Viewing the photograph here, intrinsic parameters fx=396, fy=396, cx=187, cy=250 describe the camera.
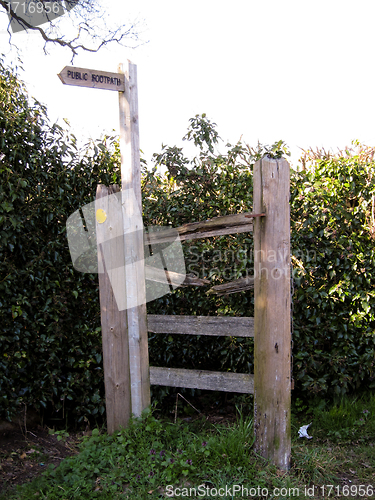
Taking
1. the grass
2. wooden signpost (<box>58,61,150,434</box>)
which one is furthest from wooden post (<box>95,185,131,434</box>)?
the grass

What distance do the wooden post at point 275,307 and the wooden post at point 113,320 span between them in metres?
1.19

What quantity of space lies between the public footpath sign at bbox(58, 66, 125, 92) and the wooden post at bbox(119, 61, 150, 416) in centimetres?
8

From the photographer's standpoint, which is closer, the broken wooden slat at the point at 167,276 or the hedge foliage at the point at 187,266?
the broken wooden slat at the point at 167,276

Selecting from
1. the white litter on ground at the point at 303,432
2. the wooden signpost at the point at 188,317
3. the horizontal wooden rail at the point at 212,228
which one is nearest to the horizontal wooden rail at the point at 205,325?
the wooden signpost at the point at 188,317

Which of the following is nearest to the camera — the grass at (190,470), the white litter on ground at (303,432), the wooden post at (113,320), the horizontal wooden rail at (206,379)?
the grass at (190,470)

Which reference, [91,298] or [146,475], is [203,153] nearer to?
[91,298]

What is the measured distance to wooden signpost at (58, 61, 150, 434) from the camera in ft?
10.8

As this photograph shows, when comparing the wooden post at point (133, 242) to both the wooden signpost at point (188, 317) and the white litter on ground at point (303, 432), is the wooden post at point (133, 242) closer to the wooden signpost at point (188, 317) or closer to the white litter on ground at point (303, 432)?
the wooden signpost at point (188, 317)

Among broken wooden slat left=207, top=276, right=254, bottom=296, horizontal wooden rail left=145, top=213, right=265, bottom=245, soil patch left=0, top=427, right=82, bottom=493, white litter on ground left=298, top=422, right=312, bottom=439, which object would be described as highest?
horizontal wooden rail left=145, top=213, right=265, bottom=245

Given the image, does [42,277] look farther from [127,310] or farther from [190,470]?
[190,470]

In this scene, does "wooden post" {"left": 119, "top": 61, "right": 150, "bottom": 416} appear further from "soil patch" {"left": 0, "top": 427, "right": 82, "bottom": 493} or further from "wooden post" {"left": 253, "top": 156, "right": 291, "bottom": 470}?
"wooden post" {"left": 253, "top": 156, "right": 291, "bottom": 470}

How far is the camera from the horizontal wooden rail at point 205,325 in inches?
123

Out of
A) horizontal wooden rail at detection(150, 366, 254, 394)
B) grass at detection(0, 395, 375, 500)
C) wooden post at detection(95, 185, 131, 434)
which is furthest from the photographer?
wooden post at detection(95, 185, 131, 434)

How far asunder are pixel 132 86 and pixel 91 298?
2.03m
